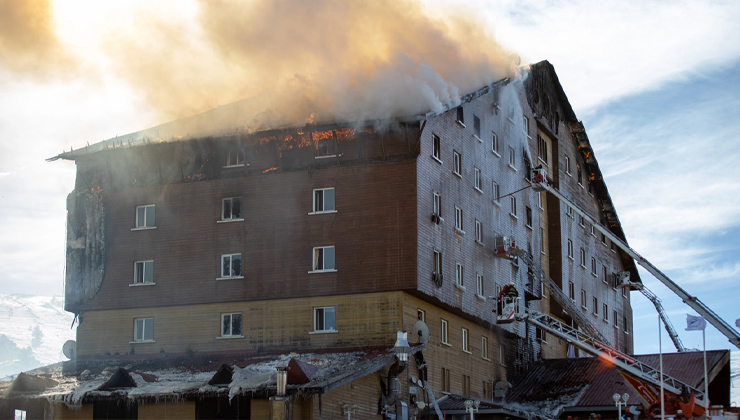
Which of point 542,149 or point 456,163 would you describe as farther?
point 542,149

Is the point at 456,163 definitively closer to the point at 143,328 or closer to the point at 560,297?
the point at 560,297

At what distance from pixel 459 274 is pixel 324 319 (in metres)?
8.53

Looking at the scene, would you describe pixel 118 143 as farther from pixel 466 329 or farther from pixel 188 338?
pixel 466 329

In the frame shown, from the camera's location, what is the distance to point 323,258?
50375 mm

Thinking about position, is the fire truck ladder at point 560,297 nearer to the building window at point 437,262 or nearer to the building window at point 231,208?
the building window at point 437,262

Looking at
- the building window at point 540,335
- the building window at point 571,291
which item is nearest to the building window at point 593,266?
the building window at point 571,291

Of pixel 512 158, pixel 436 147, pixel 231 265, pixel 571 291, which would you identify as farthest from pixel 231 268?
pixel 571 291

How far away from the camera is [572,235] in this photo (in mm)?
70812

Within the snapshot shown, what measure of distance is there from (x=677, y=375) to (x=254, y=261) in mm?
23884

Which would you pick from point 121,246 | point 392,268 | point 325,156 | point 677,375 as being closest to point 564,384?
point 677,375

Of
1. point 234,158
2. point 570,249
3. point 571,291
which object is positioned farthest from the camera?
point 570,249

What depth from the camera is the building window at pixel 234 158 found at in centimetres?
5322

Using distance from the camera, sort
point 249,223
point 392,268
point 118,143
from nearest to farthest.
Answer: point 392,268 < point 249,223 < point 118,143

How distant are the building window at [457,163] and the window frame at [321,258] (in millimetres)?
8896
